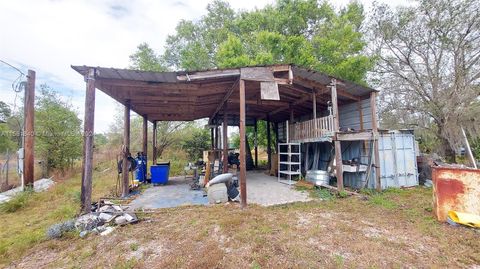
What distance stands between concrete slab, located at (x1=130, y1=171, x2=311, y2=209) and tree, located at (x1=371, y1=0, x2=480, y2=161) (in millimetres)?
8528

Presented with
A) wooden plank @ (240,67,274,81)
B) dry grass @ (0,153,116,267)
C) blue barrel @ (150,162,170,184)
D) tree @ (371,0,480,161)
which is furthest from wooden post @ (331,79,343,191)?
tree @ (371,0,480,161)

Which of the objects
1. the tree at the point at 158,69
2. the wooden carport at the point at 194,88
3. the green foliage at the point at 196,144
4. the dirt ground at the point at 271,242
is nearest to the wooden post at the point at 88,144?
the wooden carport at the point at 194,88

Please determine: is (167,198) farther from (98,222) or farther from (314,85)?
(314,85)

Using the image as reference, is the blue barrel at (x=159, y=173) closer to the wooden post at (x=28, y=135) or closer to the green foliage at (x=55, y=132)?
the wooden post at (x=28, y=135)

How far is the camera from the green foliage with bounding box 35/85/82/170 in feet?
29.9

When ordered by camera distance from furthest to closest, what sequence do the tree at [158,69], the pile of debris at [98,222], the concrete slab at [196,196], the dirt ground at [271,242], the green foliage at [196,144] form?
the tree at [158,69], the green foliage at [196,144], the concrete slab at [196,196], the pile of debris at [98,222], the dirt ground at [271,242]

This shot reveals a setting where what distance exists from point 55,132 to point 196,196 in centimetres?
824

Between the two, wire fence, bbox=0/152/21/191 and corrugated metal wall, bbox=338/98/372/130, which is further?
corrugated metal wall, bbox=338/98/372/130

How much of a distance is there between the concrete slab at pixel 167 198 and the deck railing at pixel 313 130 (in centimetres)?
390

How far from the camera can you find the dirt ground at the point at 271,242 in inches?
98.1

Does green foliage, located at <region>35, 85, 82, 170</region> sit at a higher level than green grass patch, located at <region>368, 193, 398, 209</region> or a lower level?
higher

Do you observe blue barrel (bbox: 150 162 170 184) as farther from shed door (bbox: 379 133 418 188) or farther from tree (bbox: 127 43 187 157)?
tree (bbox: 127 43 187 157)

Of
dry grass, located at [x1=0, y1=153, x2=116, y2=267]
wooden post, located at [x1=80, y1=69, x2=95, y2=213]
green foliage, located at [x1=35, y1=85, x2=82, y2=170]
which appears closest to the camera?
dry grass, located at [x1=0, y1=153, x2=116, y2=267]

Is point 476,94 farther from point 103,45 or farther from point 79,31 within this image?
point 103,45
